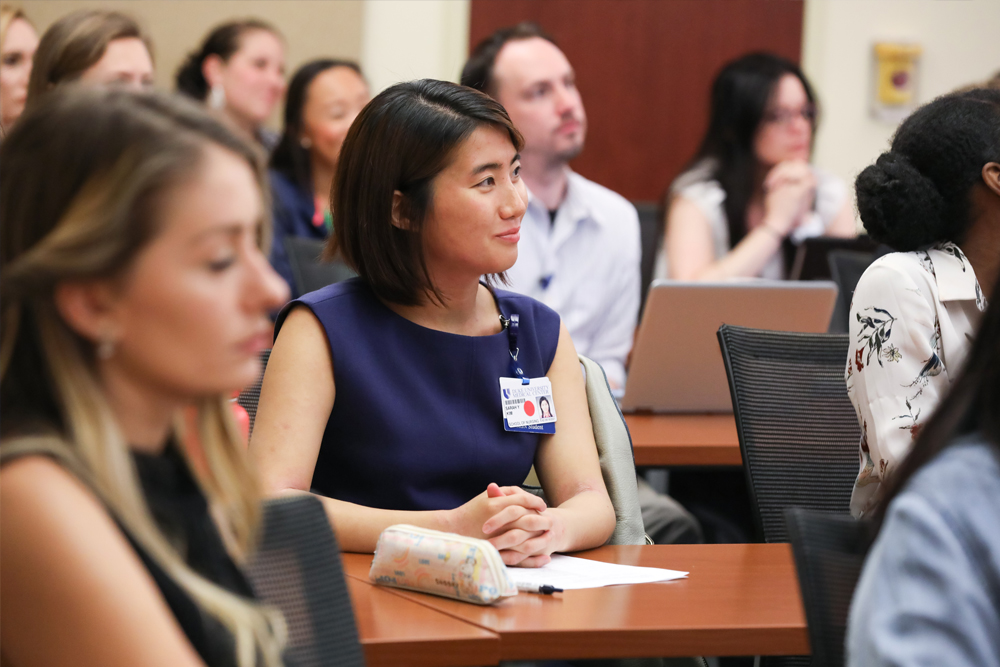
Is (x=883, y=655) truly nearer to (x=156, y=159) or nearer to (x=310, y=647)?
(x=310, y=647)

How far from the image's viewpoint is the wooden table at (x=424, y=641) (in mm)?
1185

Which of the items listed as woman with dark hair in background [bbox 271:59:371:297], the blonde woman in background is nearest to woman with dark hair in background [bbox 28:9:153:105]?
the blonde woman in background

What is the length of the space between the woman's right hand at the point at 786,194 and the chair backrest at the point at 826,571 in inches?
105

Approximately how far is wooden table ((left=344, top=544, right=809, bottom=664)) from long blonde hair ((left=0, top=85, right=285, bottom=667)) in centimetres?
40

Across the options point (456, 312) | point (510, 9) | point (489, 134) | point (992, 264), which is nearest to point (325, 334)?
point (456, 312)

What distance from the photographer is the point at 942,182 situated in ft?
5.85

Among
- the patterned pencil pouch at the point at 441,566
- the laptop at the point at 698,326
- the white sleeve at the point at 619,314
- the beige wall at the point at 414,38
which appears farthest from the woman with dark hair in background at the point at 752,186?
the patterned pencil pouch at the point at 441,566

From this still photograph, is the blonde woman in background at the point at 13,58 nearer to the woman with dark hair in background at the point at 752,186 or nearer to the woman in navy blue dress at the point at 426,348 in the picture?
the woman in navy blue dress at the point at 426,348

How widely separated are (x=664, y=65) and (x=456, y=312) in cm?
372

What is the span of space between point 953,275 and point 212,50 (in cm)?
328

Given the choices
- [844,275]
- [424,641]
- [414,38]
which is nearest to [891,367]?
[424,641]

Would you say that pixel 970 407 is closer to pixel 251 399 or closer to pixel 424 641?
pixel 424 641

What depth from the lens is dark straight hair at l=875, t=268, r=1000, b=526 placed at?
899mm

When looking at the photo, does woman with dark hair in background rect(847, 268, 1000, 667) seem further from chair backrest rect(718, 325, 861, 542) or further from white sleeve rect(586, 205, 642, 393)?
white sleeve rect(586, 205, 642, 393)
